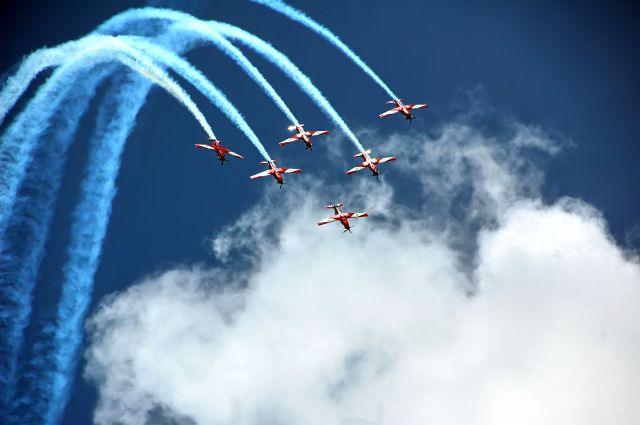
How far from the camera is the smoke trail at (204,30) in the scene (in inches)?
2379

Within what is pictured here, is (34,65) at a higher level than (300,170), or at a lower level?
higher

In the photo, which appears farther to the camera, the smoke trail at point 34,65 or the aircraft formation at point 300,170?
the aircraft formation at point 300,170

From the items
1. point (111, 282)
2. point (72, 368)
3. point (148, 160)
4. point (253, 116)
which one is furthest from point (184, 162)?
point (72, 368)

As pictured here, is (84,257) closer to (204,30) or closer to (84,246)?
(84,246)

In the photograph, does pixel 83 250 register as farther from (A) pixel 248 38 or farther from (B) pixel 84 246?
(A) pixel 248 38

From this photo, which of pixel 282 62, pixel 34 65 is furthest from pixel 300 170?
pixel 34 65

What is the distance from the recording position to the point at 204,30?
6156cm

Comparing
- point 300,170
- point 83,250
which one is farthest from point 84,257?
point 300,170

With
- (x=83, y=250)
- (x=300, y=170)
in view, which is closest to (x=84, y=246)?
(x=83, y=250)

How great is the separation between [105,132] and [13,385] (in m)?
23.1

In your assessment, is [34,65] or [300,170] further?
[300,170]

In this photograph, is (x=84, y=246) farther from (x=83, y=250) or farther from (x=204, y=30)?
(x=204, y=30)

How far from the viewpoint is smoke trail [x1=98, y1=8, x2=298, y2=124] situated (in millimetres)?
60438

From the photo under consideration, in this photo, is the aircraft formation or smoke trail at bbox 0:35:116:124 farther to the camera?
the aircraft formation
